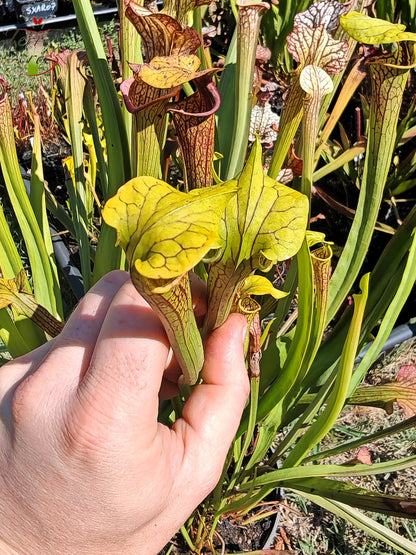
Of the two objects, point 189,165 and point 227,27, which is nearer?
point 189,165

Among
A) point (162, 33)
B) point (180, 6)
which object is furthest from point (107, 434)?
point (180, 6)

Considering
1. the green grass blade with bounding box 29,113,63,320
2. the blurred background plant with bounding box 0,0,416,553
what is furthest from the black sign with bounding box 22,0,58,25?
the green grass blade with bounding box 29,113,63,320

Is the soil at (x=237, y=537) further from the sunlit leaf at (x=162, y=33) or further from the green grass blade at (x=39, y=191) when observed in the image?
the sunlit leaf at (x=162, y=33)

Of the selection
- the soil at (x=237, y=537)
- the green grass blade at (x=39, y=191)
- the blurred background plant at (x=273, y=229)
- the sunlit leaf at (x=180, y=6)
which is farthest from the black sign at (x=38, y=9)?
the soil at (x=237, y=537)

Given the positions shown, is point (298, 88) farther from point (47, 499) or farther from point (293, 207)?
point (47, 499)

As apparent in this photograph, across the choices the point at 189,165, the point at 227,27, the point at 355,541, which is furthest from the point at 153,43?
the point at 227,27

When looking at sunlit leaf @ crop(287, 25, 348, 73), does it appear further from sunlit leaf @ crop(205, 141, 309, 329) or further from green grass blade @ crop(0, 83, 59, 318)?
green grass blade @ crop(0, 83, 59, 318)
